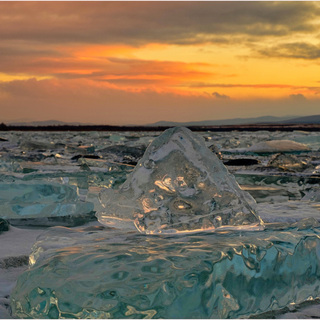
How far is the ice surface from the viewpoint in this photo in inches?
52.1

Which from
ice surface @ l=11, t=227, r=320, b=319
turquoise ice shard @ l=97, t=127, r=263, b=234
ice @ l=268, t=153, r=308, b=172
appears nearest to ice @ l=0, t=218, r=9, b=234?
turquoise ice shard @ l=97, t=127, r=263, b=234

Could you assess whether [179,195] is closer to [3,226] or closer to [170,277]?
[170,277]

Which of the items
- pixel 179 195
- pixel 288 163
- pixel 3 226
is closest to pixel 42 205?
pixel 3 226

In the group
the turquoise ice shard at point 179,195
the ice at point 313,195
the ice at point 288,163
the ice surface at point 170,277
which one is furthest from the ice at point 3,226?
the ice at point 288,163

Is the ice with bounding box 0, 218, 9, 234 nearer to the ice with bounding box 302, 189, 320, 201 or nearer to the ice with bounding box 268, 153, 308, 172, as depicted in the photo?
the ice with bounding box 302, 189, 320, 201

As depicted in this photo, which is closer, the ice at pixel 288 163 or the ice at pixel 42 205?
the ice at pixel 42 205

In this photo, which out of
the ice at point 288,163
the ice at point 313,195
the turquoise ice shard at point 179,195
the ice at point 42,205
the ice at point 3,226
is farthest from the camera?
the ice at point 288,163

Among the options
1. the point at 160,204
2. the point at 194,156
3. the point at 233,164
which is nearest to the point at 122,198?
the point at 160,204

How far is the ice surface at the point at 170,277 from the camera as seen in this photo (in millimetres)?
1323

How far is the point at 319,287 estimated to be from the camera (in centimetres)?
160

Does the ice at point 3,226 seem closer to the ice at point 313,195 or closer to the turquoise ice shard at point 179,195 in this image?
the turquoise ice shard at point 179,195

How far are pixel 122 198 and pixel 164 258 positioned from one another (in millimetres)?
676

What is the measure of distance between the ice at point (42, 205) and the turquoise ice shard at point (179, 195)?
0.69m

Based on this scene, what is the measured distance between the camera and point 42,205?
2840 mm
